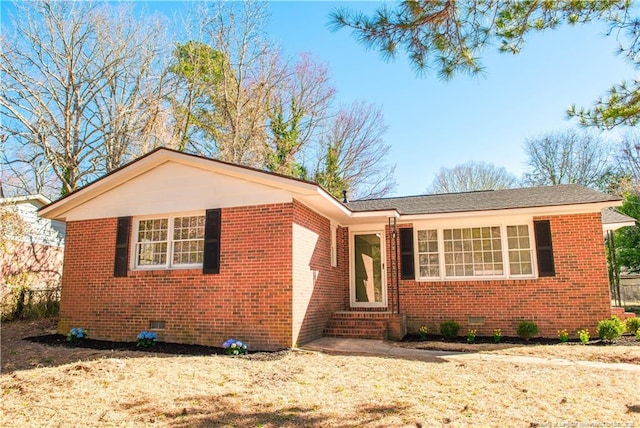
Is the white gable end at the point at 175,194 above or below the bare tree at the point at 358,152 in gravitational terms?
below

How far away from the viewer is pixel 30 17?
15.6 metres

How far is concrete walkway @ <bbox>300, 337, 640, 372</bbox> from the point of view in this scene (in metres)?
6.58

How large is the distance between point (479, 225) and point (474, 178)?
19802mm

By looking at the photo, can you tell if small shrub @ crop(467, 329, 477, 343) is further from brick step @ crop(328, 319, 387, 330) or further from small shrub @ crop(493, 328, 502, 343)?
brick step @ crop(328, 319, 387, 330)

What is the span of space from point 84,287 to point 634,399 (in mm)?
10265

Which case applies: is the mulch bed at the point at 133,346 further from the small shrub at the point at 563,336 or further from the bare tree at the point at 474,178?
the bare tree at the point at 474,178

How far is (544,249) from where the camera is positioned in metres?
9.55

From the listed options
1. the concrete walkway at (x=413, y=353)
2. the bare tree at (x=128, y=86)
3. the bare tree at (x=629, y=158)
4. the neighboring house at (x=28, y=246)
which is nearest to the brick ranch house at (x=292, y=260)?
the concrete walkway at (x=413, y=353)

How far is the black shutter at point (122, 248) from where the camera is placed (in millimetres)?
9161

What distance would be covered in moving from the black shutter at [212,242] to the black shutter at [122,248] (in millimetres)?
2028

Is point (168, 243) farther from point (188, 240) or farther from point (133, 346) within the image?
point (133, 346)

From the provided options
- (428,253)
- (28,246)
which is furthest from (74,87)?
(428,253)

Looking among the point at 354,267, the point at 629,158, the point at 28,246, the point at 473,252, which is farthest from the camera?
the point at 629,158

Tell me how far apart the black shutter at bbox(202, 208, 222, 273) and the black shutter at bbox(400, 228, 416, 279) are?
15.7ft
